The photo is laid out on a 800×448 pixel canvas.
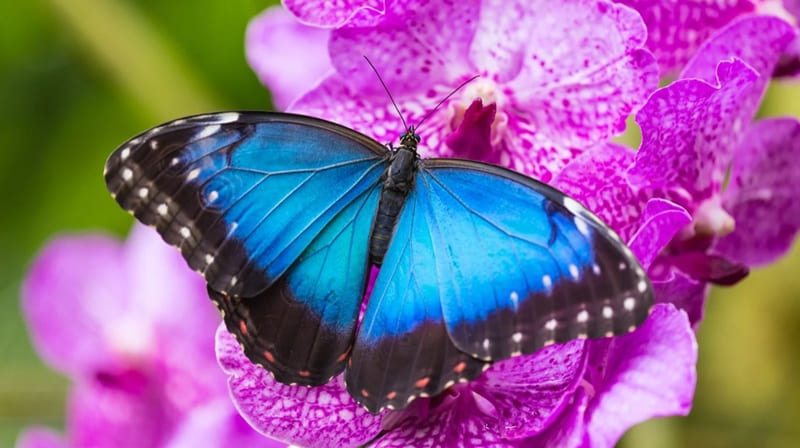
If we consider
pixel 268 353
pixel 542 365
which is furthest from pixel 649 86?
pixel 268 353

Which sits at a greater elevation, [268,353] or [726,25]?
[726,25]

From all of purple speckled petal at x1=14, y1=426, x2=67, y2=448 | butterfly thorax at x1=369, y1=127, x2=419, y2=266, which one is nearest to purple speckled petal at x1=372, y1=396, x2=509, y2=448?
butterfly thorax at x1=369, y1=127, x2=419, y2=266

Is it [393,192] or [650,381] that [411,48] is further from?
[650,381]

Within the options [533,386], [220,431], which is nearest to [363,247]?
[533,386]

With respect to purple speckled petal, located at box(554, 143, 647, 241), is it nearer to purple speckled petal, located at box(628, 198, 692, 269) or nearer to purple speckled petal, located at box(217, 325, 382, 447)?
purple speckled petal, located at box(628, 198, 692, 269)

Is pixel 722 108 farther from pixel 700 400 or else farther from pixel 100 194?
pixel 100 194

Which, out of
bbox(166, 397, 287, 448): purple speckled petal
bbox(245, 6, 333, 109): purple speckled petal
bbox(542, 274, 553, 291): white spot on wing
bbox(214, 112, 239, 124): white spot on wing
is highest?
bbox(214, 112, 239, 124): white spot on wing
